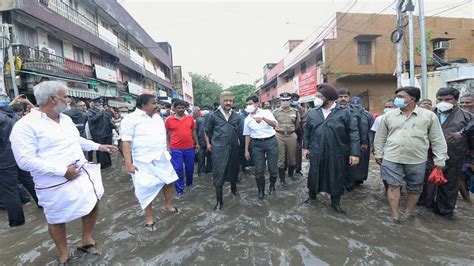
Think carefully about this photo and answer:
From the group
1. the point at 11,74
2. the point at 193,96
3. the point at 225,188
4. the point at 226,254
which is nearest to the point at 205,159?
the point at 225,188

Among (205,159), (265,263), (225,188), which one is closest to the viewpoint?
(265,263)

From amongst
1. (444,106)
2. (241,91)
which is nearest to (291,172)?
(444,106)

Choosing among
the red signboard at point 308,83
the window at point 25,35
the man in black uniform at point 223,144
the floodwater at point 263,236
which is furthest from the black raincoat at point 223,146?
the red signboard at point 308,83

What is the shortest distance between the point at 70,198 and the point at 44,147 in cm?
55

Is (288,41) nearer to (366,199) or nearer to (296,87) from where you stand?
(296,87)

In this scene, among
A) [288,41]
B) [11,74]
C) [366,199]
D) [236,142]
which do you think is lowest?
[366,199]

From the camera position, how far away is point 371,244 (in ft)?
11.2

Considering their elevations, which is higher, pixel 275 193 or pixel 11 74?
pixel 11 74

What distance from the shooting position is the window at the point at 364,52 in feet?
64.0

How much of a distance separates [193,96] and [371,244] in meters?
61.4

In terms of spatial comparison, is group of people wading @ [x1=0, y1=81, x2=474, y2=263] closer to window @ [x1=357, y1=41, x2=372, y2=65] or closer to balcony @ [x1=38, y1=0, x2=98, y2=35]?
balcony @ [x1=38, y1=0, x2=98, y2=35]

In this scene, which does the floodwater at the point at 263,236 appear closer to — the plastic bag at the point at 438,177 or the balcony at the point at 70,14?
the plastic bag at the point at 438,177

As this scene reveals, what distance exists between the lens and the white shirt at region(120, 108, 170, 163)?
3.88 meters

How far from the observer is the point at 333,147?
4.33 metres
